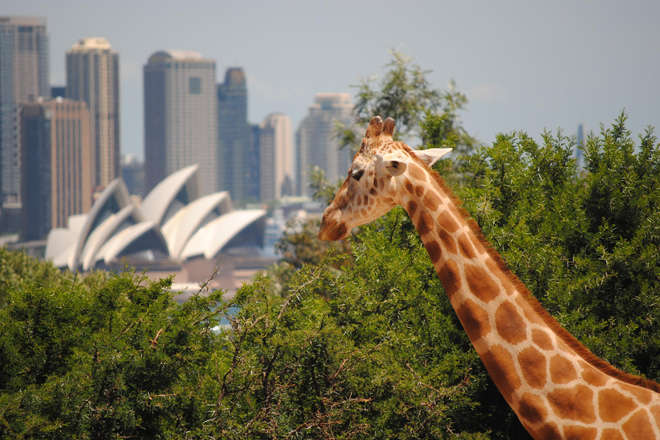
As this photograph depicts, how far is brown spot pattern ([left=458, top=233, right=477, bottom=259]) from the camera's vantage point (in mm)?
4945

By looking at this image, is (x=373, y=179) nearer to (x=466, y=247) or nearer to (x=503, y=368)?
(x=466, y=247)

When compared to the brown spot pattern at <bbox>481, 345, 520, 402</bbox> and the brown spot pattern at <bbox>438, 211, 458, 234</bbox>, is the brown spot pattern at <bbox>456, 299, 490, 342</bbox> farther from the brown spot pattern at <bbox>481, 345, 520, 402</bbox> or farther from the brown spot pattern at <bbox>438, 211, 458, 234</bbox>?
the brown spot pattern at <bbox>438, 211, 458, 234</bbox>

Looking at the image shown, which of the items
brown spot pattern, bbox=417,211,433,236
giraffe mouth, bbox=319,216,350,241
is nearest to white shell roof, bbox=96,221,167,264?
giraffe mouth, bbox=319,216,350,241

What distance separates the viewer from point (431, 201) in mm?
5062

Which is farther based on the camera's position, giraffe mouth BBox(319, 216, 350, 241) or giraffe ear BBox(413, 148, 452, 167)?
giraffe mouth BBox(319, 216, 350, 241)

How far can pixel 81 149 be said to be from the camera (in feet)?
571

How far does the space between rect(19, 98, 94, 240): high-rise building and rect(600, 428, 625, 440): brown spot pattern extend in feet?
573

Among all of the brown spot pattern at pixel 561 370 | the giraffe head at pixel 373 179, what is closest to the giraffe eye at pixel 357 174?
the giraffe head at pixel 373 179

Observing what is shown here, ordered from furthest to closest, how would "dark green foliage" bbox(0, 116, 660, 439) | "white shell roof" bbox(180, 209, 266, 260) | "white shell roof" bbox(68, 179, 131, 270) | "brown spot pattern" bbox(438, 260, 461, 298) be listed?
"white shell roof" bbox(180, 209, 266, 260) < "white shell roof" bbox(68, 179, 131, 270) < "dark green foliage" bbox(0, 116, 660, 439) < "brown spot pattern" bbox(438, 260, 461, 298)

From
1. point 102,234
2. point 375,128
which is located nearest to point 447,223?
point 375,128

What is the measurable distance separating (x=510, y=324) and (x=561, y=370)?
43 centimetres

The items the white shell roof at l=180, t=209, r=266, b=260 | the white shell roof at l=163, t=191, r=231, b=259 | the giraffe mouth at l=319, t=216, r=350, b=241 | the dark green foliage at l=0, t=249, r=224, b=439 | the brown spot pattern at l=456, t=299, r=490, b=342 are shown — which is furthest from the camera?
the white shell roof at l=180, t=209, r=266, b=260

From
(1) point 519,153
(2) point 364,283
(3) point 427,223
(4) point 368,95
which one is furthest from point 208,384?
(4) point 368,95

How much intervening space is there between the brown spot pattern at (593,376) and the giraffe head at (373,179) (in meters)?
1.69
